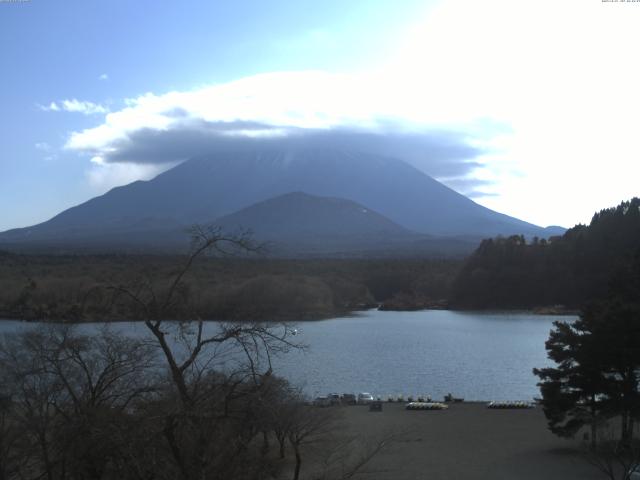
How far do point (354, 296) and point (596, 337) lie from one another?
42860 millimetres

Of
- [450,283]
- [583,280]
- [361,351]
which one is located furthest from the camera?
[450,283]

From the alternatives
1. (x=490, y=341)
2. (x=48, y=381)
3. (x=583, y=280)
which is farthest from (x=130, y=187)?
(x=48, y=381)

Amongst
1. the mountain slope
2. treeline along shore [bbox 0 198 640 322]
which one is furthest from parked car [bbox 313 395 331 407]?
the mountain slope

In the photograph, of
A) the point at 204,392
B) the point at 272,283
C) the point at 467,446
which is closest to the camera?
the point at 204,392

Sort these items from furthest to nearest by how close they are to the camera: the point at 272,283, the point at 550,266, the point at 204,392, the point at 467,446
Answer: the point at 550,266 → the point at 272,283 → the point at 467,446 → the point at 204,392

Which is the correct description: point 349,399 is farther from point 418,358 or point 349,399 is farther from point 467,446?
point 418,358

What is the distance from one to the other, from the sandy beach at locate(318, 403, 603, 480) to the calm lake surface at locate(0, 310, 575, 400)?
2425mm

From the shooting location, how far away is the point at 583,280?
1969 inches

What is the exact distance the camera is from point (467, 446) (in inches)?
533

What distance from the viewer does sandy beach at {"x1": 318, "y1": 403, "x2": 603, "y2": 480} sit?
37.5 feet

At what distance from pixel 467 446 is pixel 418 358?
559 inches

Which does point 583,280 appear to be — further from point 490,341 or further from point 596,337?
point 596,337

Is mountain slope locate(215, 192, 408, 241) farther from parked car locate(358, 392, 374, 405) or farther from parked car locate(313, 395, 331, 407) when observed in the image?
parked car locate(313, 395, 331, 407)

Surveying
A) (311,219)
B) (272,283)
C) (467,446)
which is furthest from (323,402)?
(311,219)
